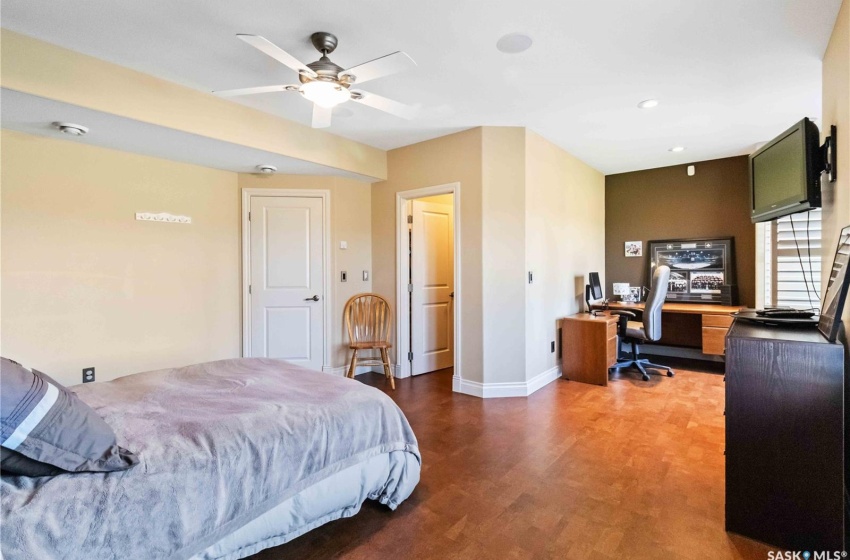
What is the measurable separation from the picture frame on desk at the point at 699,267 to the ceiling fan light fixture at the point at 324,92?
15.0 ft

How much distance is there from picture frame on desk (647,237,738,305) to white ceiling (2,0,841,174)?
5.50ft

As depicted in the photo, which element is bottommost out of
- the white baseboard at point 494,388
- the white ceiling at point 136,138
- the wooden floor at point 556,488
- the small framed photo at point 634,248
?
the wooden floor at point 556,488

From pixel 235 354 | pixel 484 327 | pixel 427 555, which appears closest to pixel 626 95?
pixel 484 327

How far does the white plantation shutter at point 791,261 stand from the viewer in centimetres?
384

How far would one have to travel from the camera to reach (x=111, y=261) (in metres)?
3.37

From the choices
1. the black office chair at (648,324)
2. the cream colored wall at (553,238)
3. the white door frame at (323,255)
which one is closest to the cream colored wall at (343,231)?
Result: the white door frame at (323,255)

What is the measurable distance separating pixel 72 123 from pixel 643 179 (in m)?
5.92

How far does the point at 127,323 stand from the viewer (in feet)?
11.4

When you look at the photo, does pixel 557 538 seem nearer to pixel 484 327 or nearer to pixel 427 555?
pixel 427 555

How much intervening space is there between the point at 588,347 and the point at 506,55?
297 cm

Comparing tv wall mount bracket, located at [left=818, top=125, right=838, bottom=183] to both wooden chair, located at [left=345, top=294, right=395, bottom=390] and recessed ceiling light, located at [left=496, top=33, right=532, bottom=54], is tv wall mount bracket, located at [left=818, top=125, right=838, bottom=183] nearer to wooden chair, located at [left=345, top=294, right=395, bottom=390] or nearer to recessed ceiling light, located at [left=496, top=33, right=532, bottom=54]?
recessed ceiling light, located at [left=496, top=33, right=532, bottom=54]

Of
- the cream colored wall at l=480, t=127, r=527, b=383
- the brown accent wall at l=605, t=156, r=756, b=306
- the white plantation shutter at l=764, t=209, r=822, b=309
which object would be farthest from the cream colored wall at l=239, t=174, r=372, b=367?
the white plantation shutter at l=764, t=209, r=822, b=309

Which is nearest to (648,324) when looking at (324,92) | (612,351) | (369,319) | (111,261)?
(612,351)

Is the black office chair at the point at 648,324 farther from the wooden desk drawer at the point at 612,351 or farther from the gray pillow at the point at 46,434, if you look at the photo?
the gray pillow at the point at 46,434
